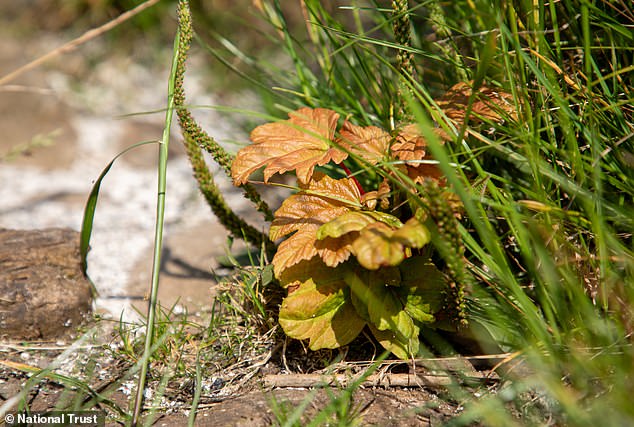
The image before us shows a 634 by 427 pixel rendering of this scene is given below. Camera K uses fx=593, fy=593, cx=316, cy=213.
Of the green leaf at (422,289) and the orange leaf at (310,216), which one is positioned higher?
the orange leaf at (310,216)

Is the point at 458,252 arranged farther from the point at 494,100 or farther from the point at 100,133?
the point at 100,133

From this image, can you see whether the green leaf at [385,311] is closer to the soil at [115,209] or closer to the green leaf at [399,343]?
the green leaf at [399,343]

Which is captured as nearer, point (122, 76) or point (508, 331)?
point (508, 331)

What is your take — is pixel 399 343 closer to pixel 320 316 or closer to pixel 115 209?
pixel 320 316

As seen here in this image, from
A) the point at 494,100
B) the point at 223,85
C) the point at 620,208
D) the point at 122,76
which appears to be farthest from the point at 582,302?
the point at 122,76

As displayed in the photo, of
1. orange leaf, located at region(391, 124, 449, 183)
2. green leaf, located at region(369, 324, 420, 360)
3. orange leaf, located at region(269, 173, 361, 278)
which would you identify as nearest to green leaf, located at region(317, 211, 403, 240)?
orange leaf, located at region(269, 173, 361, 278)

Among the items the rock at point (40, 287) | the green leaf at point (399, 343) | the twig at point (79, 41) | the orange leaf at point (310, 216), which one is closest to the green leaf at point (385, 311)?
the green leaf at point (399, 343)

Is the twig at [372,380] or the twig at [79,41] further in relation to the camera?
the twig at [79,41]
